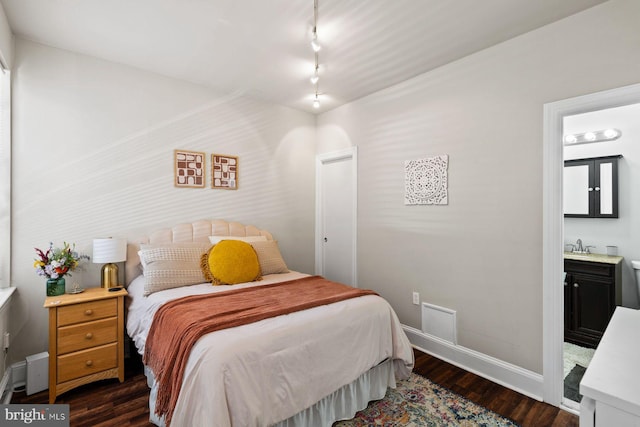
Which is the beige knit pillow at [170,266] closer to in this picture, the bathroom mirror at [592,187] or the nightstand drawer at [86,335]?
the nightstand drawer at [86,335]

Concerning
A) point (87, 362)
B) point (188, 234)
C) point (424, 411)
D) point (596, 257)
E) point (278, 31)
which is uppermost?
point (278, 31)

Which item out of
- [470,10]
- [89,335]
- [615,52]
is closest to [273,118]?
[470,10]

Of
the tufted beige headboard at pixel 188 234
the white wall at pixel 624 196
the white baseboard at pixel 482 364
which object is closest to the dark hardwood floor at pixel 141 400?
the white baseboard at pixel 482 364

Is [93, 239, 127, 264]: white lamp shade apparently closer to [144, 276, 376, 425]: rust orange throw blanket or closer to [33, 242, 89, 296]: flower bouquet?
[33, 242, 89, 296]: flower bouquet

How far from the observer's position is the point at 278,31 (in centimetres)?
237

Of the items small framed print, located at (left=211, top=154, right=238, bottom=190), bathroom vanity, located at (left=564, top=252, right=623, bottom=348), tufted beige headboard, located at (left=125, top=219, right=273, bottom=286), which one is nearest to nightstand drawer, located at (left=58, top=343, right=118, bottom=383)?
tufted beige headboard, located at (left=125, top=219, right=273, bottom=286)

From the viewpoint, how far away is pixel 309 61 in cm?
285

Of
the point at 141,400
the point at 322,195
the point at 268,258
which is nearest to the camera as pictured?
the point at 141,400

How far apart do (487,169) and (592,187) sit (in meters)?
1.86

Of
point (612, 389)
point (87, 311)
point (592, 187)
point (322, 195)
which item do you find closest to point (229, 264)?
point (87, 311)

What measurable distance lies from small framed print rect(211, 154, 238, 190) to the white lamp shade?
117 cm

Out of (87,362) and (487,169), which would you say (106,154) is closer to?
(87,362)

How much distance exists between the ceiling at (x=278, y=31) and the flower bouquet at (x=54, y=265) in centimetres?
175

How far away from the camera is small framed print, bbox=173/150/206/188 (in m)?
3.23
